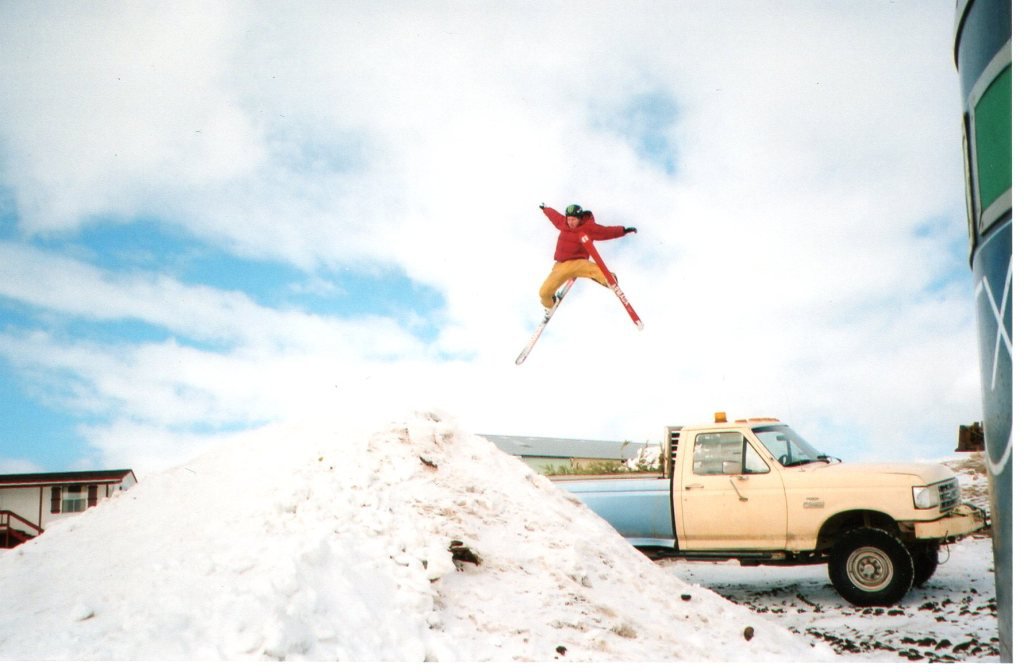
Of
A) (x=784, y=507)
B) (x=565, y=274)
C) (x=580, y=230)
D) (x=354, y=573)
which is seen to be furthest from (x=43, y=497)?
(x=784, y=507)

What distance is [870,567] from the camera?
604cm

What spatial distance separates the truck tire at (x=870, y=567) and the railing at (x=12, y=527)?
24.0 ft

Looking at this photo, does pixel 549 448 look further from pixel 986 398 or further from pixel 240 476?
pixel 986 398

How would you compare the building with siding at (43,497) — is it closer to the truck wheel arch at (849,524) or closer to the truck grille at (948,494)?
the truck wheel arch at (849,524)

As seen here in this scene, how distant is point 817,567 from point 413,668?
5.80 meters

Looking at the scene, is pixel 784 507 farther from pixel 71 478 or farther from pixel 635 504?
pixel 71 478

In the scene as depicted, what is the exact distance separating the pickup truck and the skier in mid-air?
169 centimetres

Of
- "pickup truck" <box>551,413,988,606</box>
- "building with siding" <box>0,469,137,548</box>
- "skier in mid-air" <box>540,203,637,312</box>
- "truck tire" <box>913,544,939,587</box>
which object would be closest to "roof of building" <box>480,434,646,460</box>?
"pickup truck" <box>551,413,988,606</box>

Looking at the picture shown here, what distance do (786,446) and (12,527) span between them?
7.61 metres

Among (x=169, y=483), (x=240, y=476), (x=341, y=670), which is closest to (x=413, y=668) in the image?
(x=341, y=670)

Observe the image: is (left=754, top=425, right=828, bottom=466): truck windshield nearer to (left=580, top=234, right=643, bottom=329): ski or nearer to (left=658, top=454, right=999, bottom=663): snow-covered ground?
(left=658, top=454, right=999, bottom=663): snow-covered ground

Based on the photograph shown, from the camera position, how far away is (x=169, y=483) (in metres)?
5.61

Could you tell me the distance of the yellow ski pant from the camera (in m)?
7.00

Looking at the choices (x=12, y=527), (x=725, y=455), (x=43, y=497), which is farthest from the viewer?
(x=43, y=497)
